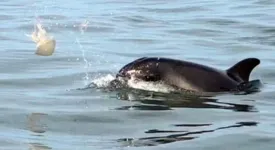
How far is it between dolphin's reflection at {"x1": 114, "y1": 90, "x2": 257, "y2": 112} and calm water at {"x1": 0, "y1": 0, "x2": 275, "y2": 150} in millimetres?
12

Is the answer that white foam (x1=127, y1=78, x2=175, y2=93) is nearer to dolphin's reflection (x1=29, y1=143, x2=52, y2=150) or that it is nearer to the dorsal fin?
the dorsal fin

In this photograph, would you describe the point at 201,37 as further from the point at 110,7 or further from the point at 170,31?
the point at 110,7

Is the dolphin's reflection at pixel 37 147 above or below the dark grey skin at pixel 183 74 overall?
below

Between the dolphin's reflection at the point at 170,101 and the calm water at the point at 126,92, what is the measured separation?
0.04 feet

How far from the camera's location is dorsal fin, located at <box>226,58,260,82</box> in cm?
1141

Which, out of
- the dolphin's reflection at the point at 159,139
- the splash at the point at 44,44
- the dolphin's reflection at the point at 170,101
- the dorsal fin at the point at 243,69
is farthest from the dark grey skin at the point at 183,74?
the dolphin's reflection at the point at 159,139

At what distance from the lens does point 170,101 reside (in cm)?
1086

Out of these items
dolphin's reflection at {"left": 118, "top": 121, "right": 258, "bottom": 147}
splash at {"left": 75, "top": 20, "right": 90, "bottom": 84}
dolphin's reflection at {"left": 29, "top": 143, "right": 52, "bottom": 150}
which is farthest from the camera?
splash at {"left": 75, "top": 20, "right": 90, "bottom": 84}

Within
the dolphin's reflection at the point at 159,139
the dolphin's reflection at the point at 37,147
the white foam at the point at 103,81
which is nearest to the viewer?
the dolphin's reflection at the point at 37,147

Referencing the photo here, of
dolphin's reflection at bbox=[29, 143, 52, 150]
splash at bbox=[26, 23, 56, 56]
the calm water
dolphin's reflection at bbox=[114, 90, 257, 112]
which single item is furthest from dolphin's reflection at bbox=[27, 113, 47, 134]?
dolphin's reflection at bbox=[114, 90, 257, 112]

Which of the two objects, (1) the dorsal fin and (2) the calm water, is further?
(1) the dorsal fin

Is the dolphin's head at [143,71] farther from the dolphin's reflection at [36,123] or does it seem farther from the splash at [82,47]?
the dolphin's reflection at [36,123]

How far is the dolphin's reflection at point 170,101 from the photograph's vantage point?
10.4m

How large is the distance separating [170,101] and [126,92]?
2.47 ft
